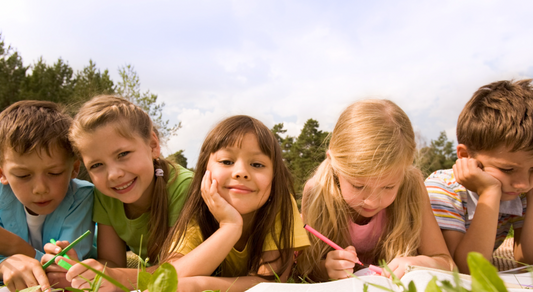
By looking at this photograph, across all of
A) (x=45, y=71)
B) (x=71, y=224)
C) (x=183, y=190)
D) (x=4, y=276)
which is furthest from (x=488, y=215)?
(x=45, y=71)

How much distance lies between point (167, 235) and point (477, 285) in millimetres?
1384

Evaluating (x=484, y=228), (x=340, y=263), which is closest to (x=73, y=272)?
(x=340, y=263)

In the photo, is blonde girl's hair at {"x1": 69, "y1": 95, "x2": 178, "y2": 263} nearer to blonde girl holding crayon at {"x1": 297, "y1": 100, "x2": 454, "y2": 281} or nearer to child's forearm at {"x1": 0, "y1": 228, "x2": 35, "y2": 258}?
child's forearm at {"x1": 0, "y1": 228, "x2": 35, "y2": 258}

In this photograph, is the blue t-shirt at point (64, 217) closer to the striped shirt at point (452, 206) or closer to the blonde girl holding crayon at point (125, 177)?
the blonde girl holding crayon at point (125, 177)

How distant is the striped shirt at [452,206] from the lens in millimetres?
1805

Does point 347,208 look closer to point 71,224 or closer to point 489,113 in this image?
point 489,113

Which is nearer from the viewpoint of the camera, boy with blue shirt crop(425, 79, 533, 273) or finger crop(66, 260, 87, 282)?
finger crop(66, 260, 87, 282)

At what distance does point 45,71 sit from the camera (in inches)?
536

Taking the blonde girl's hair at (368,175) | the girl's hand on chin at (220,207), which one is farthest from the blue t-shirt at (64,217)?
the blonde girl's hair at (368,175)

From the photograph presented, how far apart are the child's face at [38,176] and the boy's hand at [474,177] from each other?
183cm

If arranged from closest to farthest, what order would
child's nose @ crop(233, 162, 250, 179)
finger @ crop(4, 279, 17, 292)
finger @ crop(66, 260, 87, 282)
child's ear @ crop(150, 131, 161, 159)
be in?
finger @ crop(66, 260, 87, 282) → finger @ crop(4, 279, 17, 292) → child's nose @ crop(233, 162, 250, 179) → child's ear @ crop(150, 131, 161, 159)

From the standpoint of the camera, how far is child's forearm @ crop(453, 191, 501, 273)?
165cm

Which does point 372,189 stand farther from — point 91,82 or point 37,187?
point 91,82

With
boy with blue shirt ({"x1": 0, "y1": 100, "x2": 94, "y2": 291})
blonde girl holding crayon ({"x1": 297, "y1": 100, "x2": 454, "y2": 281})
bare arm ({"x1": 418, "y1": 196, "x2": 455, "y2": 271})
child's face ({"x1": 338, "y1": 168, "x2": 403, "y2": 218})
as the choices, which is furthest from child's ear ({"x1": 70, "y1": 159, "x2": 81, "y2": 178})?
bare arm ({"x1": 418, "y1": 196, "x2": 455, "y2": 271})
